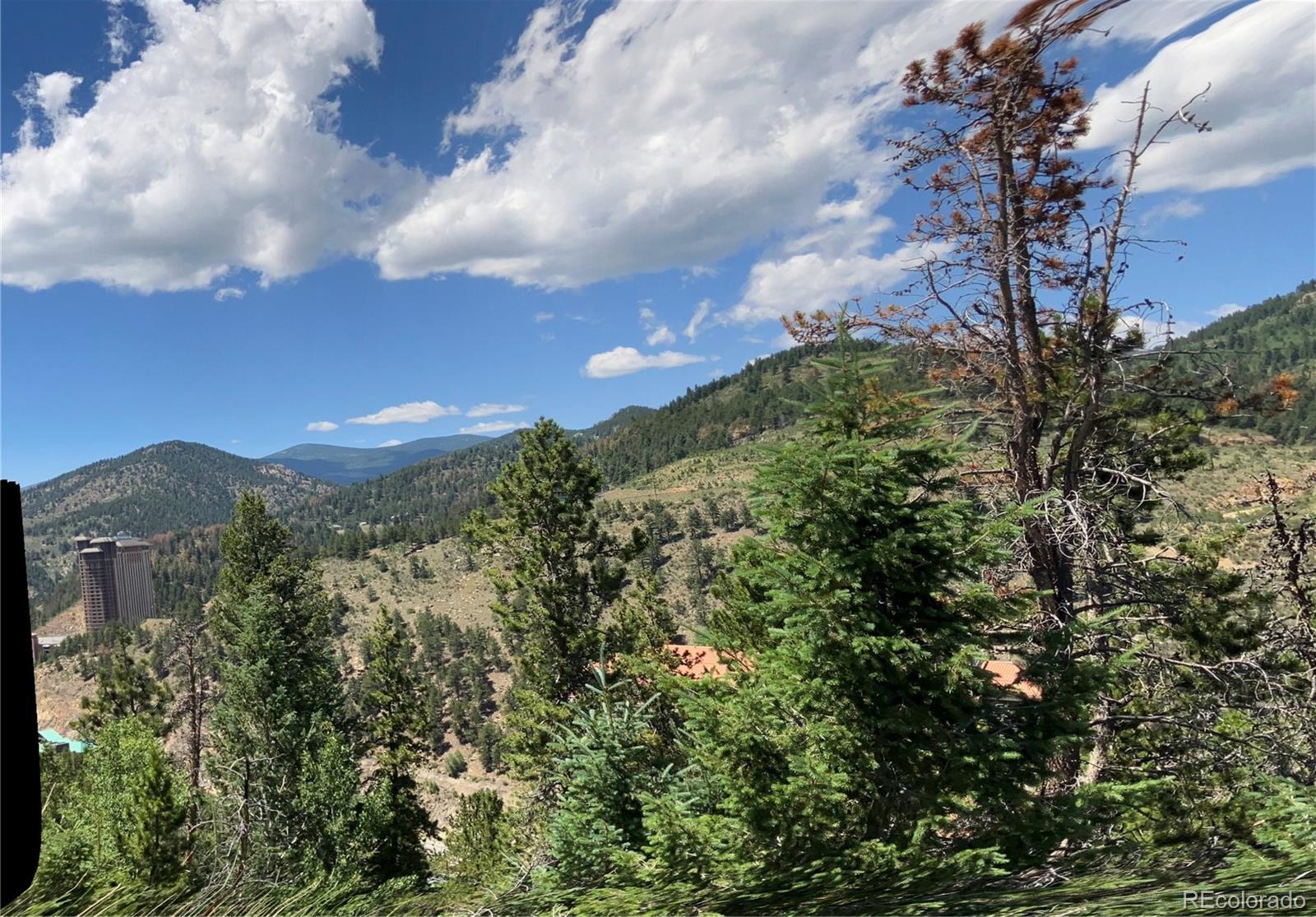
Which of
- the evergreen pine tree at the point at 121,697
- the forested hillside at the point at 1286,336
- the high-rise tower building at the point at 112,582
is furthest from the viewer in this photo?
the high-rise tower building at the point at 112,582

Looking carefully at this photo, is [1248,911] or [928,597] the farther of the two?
[928,597]

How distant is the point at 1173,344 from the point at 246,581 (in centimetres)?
2157

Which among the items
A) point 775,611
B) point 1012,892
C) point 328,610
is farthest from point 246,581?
point 1012,892

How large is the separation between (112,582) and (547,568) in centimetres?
16282

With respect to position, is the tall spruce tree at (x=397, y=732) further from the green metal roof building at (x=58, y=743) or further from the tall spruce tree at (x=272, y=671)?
the green metal roof building at (x=58, y=743)

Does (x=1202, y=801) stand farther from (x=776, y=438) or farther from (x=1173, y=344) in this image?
(x=776, y=438)

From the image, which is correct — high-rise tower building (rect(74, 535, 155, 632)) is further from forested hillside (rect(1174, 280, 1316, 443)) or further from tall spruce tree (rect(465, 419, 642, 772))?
forested hillside (rect(1174, 280, 1316, 443))

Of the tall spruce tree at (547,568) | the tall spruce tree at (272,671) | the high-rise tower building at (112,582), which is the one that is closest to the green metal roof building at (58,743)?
the tall spruce tree at (272,671)

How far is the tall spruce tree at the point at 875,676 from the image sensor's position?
4.96 meters

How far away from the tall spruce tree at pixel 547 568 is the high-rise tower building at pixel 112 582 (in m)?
147

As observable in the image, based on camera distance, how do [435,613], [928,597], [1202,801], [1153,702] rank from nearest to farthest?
[928,597]
[1202,801]
[1153,702]
[435,613]

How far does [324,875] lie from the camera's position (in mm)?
2730

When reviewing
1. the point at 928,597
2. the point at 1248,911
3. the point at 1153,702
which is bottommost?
the point at 1153,702

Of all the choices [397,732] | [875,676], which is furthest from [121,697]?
[875,676]
